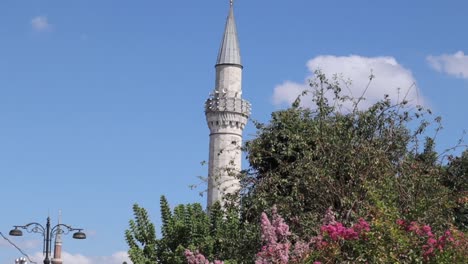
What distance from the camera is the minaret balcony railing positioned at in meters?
53.5

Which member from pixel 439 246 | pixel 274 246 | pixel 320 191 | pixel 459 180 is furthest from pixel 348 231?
pixel 459 180

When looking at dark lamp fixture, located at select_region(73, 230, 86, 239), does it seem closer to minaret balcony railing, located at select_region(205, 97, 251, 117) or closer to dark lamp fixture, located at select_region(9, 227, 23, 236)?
dark lamp fixture, located at select_region(9, 227, 23, 236)

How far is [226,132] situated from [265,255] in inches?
1519

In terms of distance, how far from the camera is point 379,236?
46.5 ft

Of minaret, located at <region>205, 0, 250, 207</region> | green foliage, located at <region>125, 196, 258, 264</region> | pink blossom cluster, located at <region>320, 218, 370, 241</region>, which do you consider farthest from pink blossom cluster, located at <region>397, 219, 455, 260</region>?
minaret, located at <region>205, 0, 250, 207</region>

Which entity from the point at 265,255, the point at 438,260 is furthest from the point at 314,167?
the point at 438,260

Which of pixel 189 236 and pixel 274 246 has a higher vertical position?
pixel 189 236

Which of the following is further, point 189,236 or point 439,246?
point 189,236

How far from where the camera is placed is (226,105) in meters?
53.5

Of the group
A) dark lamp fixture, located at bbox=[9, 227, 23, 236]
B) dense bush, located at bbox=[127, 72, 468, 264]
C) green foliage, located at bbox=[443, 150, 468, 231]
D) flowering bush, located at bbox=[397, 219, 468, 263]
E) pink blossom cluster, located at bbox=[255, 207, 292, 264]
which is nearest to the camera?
flowering bush, located at bbox=[397, 219, 468, 263]

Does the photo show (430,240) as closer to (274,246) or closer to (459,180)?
(274,246)

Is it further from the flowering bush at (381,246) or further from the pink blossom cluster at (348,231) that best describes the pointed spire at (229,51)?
the pink blossom cluster at (348,231)

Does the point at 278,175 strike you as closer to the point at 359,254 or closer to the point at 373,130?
the point at 373,130

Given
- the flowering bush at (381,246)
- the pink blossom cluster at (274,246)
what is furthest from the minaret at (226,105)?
the flowering bush at (381,246)
